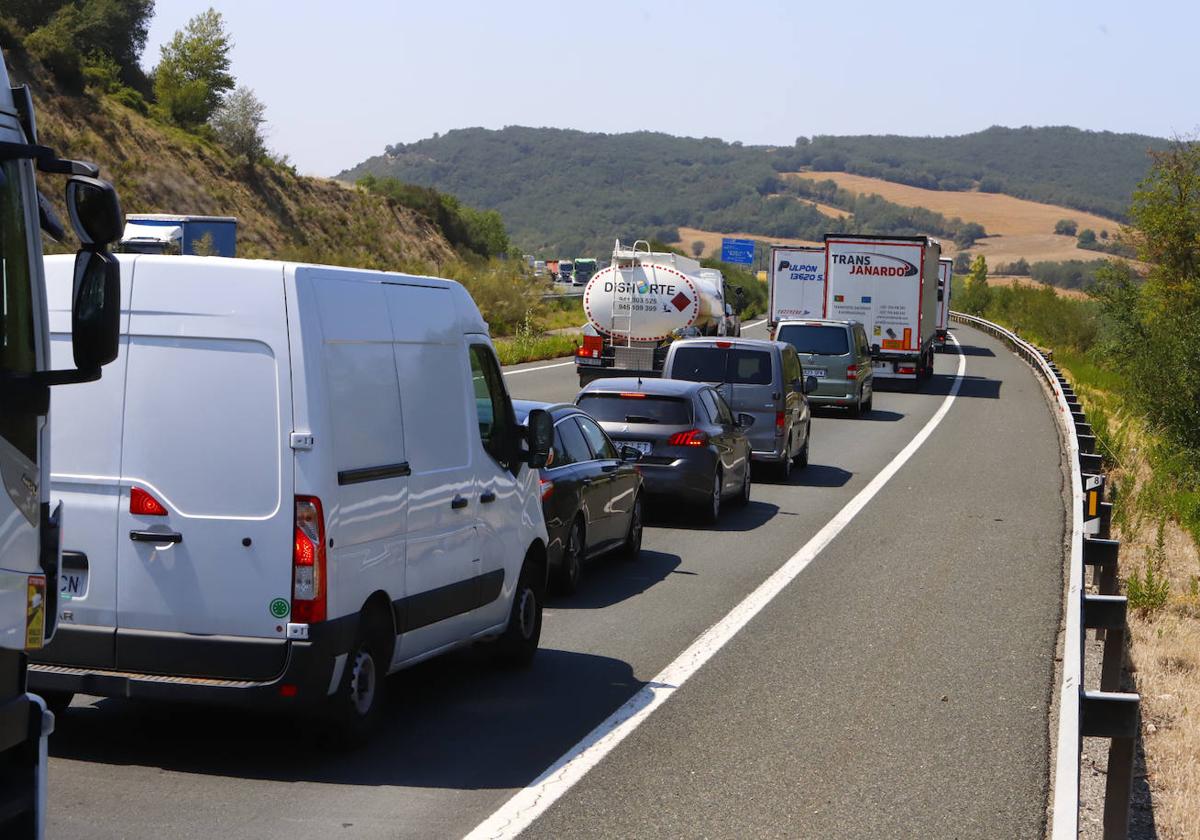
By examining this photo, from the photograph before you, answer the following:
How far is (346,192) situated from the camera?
3066 inches

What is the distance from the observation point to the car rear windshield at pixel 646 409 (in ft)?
51.1

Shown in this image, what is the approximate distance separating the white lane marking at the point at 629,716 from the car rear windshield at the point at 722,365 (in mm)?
4654

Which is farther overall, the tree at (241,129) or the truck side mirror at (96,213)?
the tree at (241,129)

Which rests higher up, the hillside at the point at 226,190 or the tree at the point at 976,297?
the hillside at the point at 226,190

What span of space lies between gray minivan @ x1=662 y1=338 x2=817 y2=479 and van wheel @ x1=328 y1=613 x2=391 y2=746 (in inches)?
487

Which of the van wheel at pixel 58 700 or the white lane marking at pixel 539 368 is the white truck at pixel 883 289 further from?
the van wheel at pixel 58 700

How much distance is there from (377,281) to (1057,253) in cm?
19016

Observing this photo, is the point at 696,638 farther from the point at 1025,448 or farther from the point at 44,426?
the point at 1025,448

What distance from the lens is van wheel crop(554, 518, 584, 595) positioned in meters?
11.7

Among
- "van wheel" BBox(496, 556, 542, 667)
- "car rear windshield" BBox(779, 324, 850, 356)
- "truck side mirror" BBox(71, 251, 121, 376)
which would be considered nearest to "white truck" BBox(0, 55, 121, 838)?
"truck side mirror" BBox(71, 251, 121, 376)

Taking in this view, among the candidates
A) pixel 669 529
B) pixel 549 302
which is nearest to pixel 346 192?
pixel 549 302

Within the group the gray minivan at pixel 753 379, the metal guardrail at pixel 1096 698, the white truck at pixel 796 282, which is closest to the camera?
the metal guardrail at pixel 1096 698

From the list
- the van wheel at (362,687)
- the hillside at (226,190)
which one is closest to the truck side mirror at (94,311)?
the van wheel at (362,687)

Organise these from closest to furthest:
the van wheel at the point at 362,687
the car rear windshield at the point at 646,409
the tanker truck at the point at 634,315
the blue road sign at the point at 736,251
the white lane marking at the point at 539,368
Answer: the van wheel at the point at 362,687 → the car rear windshield at the point at 646,409 → the tanker truck at the point at 634,315 → the white lane marking at the point at 539,368 → the blue road sign at the point at 736,251
